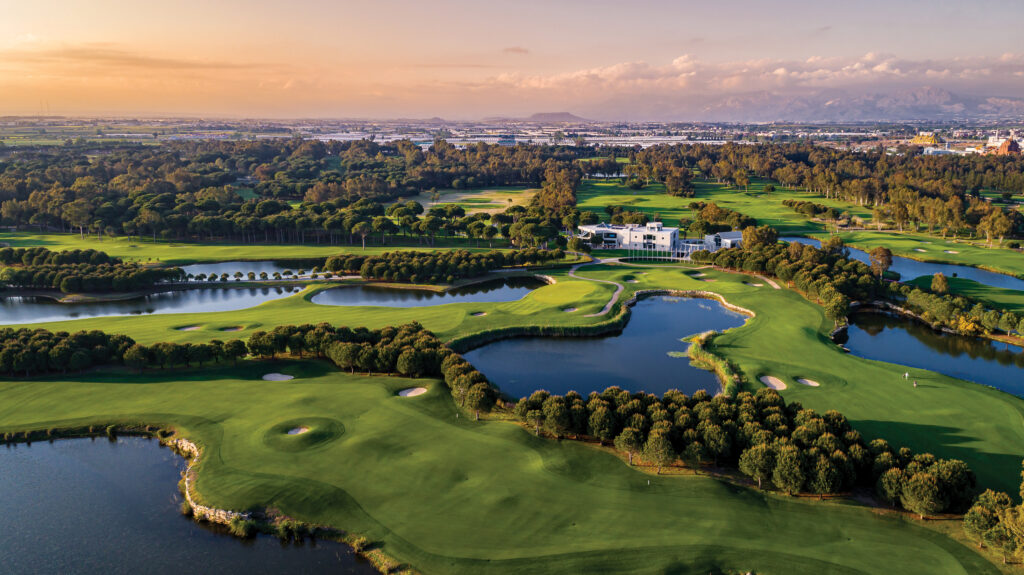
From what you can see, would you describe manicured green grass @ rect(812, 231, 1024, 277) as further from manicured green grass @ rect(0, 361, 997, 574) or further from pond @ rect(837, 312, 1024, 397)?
manicured green grass @ rect(0, 361, 997, 574)

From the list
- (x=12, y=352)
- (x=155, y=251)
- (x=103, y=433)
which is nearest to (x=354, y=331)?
(x=103, y=433)

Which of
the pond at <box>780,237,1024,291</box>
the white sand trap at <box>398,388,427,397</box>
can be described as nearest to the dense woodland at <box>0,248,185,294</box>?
the white sand trap at <box>398,388,427,397</box>

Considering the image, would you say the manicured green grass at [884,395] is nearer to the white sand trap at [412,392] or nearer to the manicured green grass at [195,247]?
the white sand trap at [412,392]

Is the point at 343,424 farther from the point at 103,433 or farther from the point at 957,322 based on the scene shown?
the point at 957,322

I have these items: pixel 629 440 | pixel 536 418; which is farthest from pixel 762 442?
pixel 536 418

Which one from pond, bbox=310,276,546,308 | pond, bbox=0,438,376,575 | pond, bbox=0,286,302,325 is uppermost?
pond, bbox=310,276,546,308

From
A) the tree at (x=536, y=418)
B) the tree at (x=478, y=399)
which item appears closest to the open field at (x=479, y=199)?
the tree at (x=478, y=399)

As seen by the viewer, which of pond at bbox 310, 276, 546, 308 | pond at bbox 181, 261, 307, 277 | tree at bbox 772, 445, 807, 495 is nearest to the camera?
tree at bbox 772, 445, 807, 495
